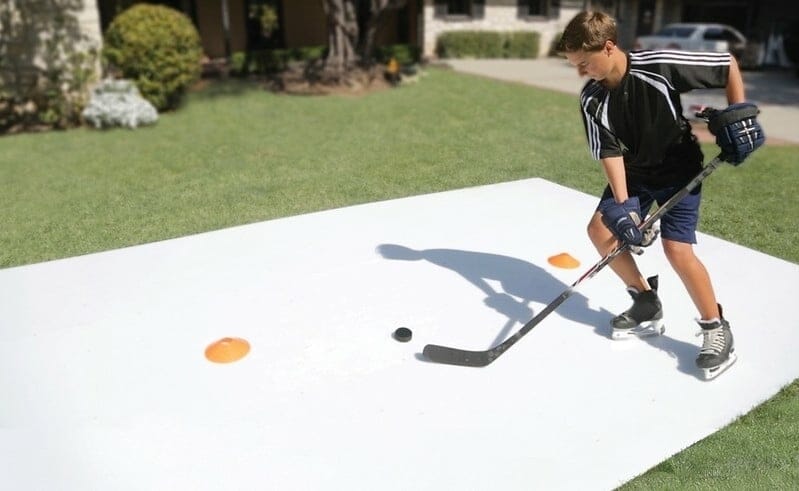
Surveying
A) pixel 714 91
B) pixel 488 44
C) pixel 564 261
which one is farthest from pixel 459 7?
pixel 564 261

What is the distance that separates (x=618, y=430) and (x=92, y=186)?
18.8ft

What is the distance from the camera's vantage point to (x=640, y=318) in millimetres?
3301

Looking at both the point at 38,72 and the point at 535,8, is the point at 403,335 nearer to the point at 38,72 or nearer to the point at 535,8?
the point at 38,72

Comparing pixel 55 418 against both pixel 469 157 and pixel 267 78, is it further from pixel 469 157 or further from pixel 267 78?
pixel 267 78

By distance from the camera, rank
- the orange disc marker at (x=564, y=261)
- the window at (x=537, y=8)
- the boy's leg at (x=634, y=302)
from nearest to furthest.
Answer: the boy's leg at (x=634, y=302) → the orange disc marker at (x=564, y=261) → the window at (x=537, y=8)

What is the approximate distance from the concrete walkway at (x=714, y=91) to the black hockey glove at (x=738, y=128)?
7082 mm

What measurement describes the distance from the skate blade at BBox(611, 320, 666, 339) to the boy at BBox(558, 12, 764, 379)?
302 millimetres

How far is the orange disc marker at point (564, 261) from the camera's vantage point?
424cm

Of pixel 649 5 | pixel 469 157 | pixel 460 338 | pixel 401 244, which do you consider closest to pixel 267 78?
pixel 469 157

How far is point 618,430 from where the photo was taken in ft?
8.75

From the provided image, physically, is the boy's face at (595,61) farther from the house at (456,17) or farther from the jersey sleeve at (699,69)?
the house at (456,17)

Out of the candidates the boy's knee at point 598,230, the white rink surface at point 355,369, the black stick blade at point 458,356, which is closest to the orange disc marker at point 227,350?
the white rink surface at point 355,369

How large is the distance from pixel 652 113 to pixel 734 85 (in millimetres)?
371

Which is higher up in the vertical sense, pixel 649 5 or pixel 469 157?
pixel 649 5
